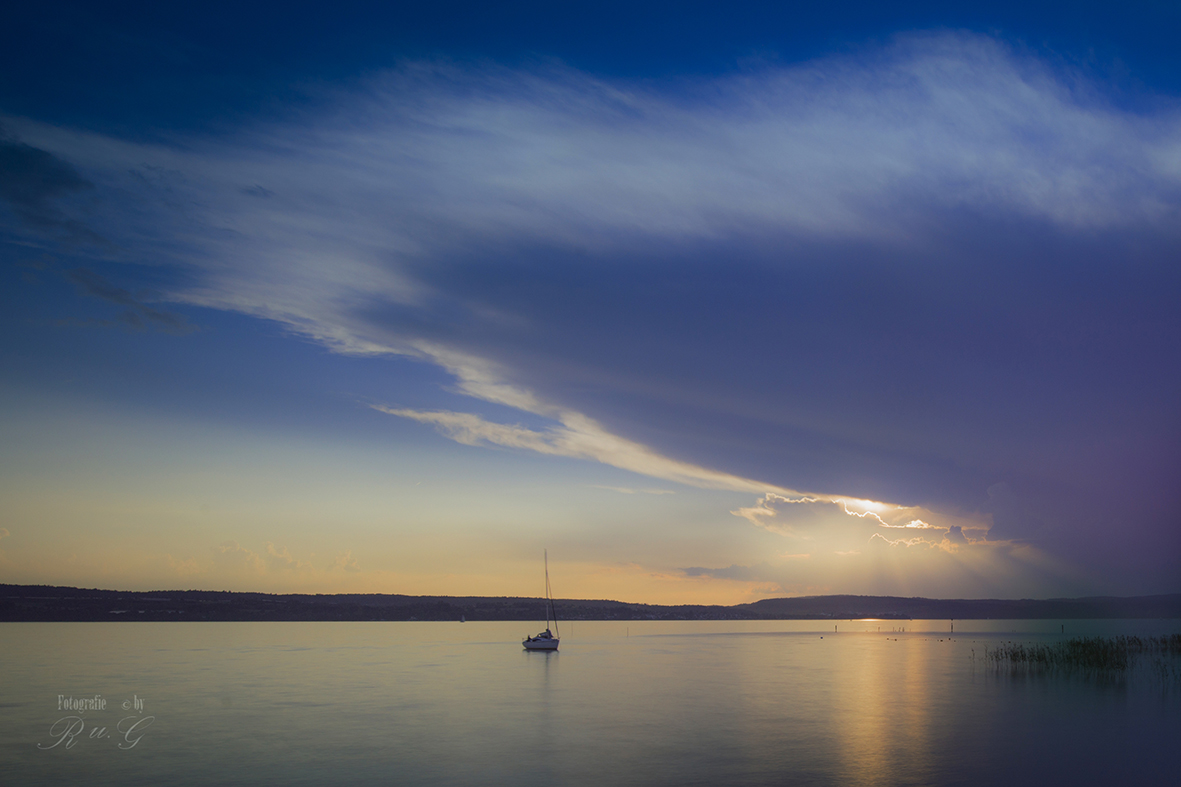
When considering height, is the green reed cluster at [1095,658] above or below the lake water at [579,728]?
below

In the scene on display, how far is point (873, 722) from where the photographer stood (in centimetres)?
4500

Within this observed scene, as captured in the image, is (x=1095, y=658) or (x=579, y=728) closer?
(x=579, y=728)

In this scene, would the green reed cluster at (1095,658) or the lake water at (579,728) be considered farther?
the green reed cluster at (1095,658)

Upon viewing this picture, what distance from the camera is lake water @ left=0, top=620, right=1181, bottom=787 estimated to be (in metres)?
30.5

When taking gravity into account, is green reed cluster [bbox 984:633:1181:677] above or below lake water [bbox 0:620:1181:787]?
below

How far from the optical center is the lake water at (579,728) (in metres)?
30.5

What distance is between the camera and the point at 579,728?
42.2m

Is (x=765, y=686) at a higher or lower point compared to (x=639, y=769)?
lower

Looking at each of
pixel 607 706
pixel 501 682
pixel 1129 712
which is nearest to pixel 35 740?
pixel 607 706

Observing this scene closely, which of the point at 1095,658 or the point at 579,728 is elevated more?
the point at 579,728

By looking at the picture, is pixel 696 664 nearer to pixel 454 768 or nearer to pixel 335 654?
pixel 335 654

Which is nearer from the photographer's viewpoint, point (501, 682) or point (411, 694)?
point (411, 694)

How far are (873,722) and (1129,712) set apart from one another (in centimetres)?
1573

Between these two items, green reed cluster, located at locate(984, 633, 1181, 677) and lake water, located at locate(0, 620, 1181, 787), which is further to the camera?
green reed cluster, located at locate(984, 633, 1181, 677)
